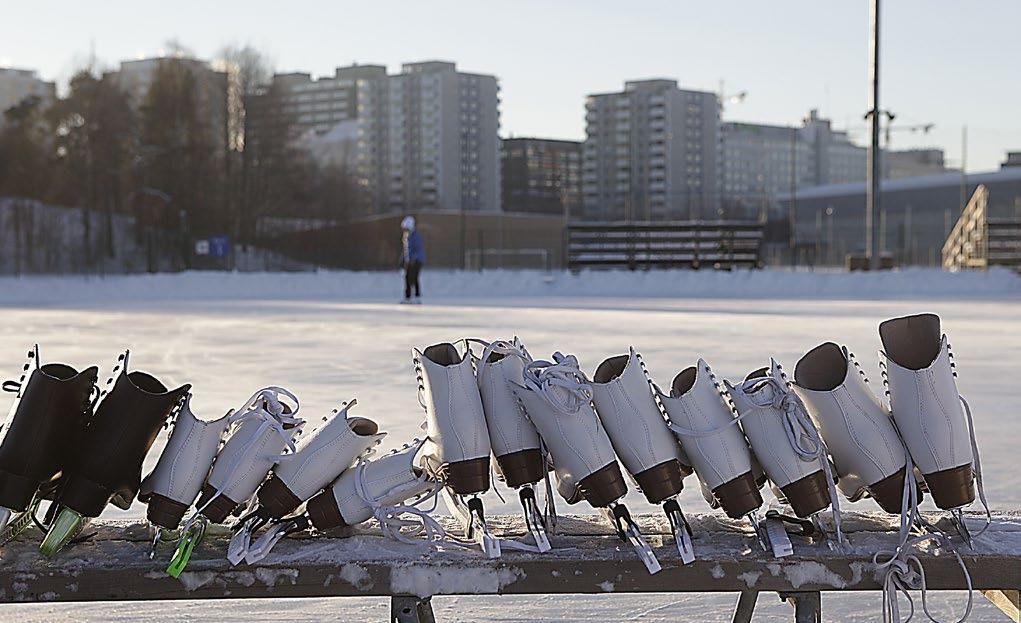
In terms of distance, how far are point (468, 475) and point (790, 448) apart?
574mm

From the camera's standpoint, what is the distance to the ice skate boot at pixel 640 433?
2.01m

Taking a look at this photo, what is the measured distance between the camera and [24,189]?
40.0m

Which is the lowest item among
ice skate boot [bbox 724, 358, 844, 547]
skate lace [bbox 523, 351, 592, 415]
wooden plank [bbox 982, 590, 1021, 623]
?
wooden plank [bbox 982, 590, 1021, 623]

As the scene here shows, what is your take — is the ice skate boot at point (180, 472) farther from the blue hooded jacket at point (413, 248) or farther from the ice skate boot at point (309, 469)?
the blue hooded jacket at point (413, 248)

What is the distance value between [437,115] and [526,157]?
8.73 meters

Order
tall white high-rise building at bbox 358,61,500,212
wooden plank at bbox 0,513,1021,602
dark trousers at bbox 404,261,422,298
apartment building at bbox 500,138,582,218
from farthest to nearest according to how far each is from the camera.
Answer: tall white high-rise building at bbox 358,61,500,212
apartment building at bbox 500,138,582,218
dark trousers at bbox 404,261,422,298
wooden plank at bbox 0,513,1021,602

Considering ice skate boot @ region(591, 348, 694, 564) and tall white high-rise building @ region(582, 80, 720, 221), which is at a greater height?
tall white high-rise building @ region(582, 80, 720, 221)

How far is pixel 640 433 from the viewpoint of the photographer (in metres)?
2.01

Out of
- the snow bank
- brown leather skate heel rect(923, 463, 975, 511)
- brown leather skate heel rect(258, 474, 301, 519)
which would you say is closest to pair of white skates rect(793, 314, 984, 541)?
brown leather skate heel rect(923, 463, 975, 511)

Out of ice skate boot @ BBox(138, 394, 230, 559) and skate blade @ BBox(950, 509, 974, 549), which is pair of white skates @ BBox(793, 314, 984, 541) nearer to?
skate blade @ BBox(950, 509, 974, 549)

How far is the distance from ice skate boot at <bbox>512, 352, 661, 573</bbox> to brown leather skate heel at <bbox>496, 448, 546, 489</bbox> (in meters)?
0.05

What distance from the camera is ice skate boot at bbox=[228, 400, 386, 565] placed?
6.72 ft

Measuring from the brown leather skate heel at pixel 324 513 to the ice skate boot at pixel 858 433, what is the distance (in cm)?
87

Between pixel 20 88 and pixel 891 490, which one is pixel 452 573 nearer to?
pixel 891 490
